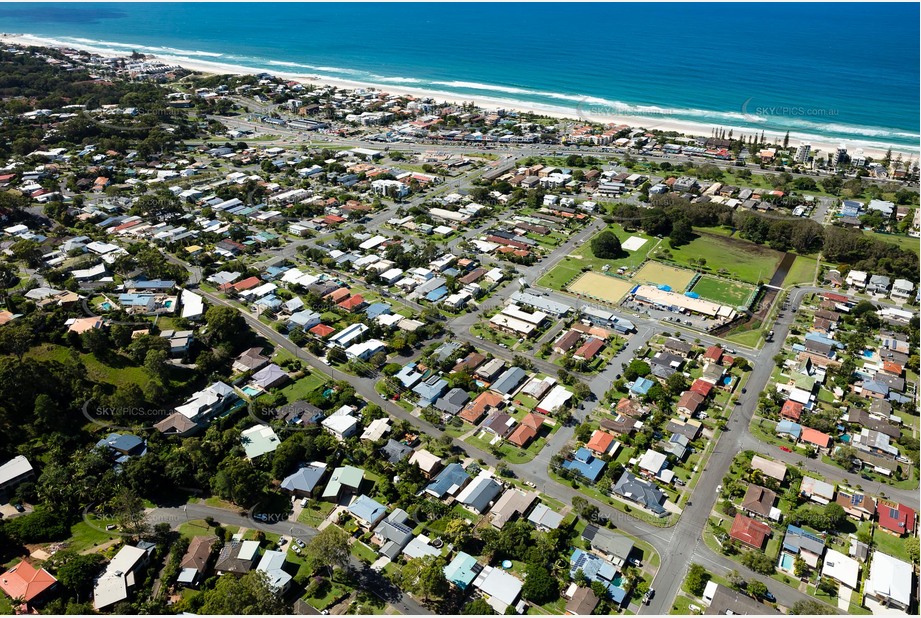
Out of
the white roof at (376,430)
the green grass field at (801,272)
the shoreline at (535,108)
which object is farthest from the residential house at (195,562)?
the shoreline at (535,108)

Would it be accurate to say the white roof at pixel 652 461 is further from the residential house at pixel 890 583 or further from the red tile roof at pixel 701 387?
the residential house at pixel 890 583

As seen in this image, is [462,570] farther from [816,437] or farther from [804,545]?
[816,437]

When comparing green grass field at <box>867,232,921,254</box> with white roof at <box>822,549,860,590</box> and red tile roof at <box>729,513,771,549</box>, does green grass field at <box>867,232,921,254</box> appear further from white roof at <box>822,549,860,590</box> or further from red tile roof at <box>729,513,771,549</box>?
red tile roof at <box>729,513,771,549</box>

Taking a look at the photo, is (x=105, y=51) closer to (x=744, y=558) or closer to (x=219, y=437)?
(x=219, y=437)

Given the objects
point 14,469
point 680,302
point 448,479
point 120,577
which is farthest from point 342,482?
point 680,302

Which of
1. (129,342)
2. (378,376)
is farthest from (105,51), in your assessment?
(378,376)
